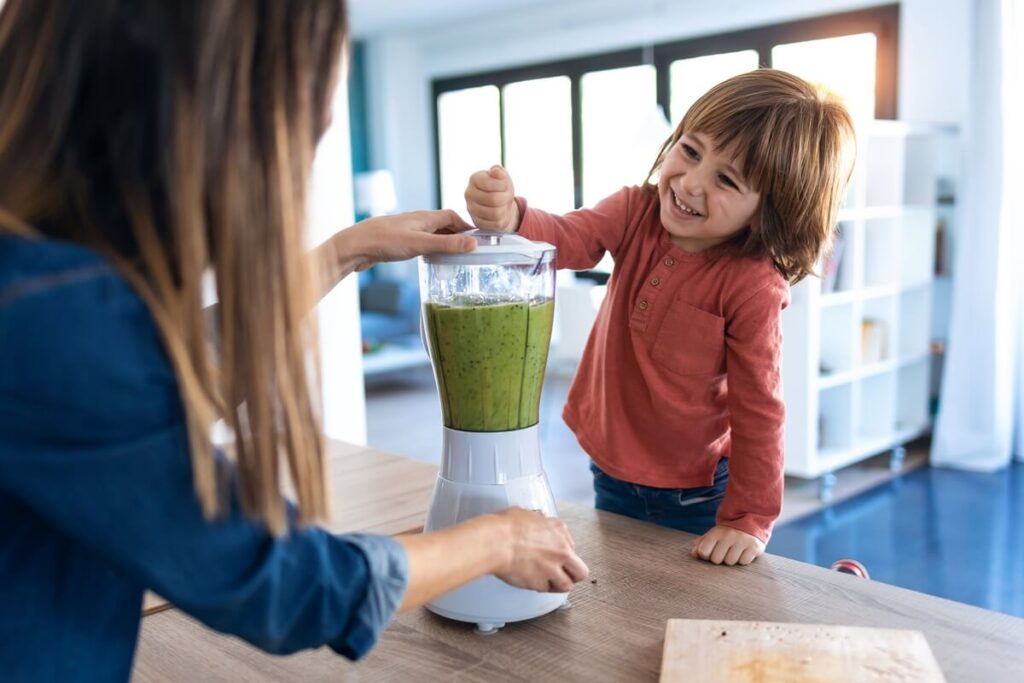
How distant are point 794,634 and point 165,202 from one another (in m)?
0.65

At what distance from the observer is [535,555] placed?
78 cm

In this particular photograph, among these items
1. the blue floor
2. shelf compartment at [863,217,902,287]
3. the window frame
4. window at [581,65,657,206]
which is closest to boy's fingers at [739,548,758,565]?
the blue floor

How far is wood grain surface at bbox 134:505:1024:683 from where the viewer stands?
0.86 m

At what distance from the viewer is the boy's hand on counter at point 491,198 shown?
3.87 feet

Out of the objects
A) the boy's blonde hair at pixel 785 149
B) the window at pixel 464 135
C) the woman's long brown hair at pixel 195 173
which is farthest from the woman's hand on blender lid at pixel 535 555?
the window at pixel 464 135

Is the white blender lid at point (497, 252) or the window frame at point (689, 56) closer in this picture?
the white blender lid at point (497, 252)

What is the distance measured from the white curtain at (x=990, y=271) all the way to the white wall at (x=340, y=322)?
276 cm

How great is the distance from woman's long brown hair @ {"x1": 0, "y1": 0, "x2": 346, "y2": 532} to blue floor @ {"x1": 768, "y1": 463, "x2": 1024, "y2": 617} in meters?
2.38

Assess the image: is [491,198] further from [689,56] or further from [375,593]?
[689,56]

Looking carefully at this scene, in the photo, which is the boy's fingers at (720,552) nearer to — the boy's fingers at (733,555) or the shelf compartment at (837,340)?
the boy's fingers at (733,555)

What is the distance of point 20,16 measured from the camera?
0.58 metres

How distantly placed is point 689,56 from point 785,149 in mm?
4862

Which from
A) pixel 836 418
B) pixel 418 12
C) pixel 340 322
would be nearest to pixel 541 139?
pixel 418 12

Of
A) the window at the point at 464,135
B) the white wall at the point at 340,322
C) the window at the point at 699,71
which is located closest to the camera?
the white wall at the point at 340,322
